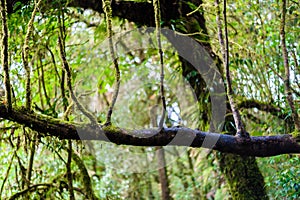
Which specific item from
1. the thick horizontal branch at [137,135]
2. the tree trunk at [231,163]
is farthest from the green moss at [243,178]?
the thick horizontal branch at [137,135]

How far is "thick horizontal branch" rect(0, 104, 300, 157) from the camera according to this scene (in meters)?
2.07

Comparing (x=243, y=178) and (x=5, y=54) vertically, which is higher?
(x=5, y=54)

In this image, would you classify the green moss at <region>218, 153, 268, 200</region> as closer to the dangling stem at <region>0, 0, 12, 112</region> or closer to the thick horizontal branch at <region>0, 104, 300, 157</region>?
the thick horizontal branch at <region>0, 104, 300, 157</region>

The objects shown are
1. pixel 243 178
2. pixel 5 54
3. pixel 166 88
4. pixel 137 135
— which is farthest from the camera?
pixel 166 88

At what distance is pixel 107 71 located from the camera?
4320 mm

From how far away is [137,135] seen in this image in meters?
2.13

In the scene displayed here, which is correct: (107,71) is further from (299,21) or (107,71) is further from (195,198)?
(195,198)

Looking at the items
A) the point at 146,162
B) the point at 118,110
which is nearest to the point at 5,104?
→ the point at 118,110

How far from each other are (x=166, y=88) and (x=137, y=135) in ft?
13.3

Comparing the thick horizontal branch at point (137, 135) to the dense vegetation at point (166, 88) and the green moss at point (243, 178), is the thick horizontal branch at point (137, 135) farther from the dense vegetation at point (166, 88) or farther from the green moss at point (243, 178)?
the green moss at point (243, 178)

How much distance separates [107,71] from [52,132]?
2286 millimetres

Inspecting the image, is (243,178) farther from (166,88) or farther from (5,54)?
(166,88)

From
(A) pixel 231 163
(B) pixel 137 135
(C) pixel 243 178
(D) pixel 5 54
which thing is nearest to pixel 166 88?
(A) pixel 231 163

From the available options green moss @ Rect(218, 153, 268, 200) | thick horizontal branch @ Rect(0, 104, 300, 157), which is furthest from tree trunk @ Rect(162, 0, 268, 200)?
thick horizontal branch @ Rect(0, 104, 300, 157)
